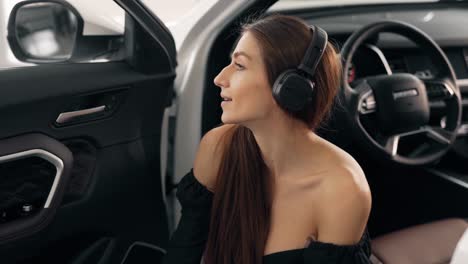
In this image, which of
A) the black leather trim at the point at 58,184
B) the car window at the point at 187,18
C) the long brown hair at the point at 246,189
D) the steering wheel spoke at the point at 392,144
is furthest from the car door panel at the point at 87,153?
the steering wheel spoke at the point at 392,144

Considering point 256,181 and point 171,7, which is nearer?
point 256,181

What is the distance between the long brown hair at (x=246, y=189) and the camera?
1.11 metres

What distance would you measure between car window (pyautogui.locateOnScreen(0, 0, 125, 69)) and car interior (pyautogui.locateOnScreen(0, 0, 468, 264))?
0.5 inches

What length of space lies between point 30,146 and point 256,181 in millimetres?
485

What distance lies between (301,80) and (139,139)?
2.01ft

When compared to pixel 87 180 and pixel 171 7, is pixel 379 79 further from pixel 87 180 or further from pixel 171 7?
pixel 87 180

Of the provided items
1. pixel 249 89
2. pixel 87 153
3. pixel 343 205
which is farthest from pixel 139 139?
pixel 343 205

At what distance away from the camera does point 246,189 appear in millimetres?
1202

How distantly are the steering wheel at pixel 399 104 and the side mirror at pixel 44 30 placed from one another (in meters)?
0.76

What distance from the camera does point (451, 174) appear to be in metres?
2.12

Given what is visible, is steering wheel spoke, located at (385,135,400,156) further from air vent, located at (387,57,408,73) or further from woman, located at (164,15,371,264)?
woman, located at (164,15,371,264)

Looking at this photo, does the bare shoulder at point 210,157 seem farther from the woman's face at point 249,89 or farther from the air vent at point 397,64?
the air vent at point 397,64

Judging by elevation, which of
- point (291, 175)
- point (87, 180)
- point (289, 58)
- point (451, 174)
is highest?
point (289, 58)

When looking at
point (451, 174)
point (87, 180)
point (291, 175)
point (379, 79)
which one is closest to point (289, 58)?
point (291, 175)
